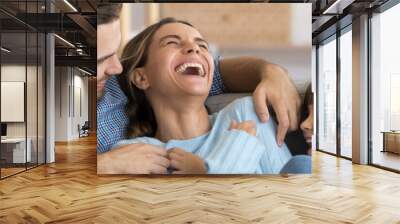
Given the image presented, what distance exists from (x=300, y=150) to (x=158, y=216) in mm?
3346

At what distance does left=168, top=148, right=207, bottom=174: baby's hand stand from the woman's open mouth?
1253mm

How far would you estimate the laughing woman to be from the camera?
671 cm

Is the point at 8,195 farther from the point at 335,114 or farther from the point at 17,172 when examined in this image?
the point at 335,114

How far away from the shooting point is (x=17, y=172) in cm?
745

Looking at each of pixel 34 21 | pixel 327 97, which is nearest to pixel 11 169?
pixel 34 21

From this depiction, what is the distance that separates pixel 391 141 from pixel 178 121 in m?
4.22

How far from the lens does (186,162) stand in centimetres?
675

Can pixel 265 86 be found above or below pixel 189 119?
above

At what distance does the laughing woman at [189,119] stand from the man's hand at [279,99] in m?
0.13

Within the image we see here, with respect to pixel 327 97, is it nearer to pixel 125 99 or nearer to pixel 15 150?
pixel 125 99

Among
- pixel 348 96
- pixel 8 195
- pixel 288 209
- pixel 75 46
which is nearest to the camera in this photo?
pixel 288 209

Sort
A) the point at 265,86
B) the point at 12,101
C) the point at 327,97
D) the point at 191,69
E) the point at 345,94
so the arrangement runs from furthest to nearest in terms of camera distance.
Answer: the point at 327,97 < the point at 345,94 < the point at 12,101 < the point at 265,86 < the point at 191,69

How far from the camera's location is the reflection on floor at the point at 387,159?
790 cm

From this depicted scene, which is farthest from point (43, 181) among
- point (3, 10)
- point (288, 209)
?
point (288, 209)
